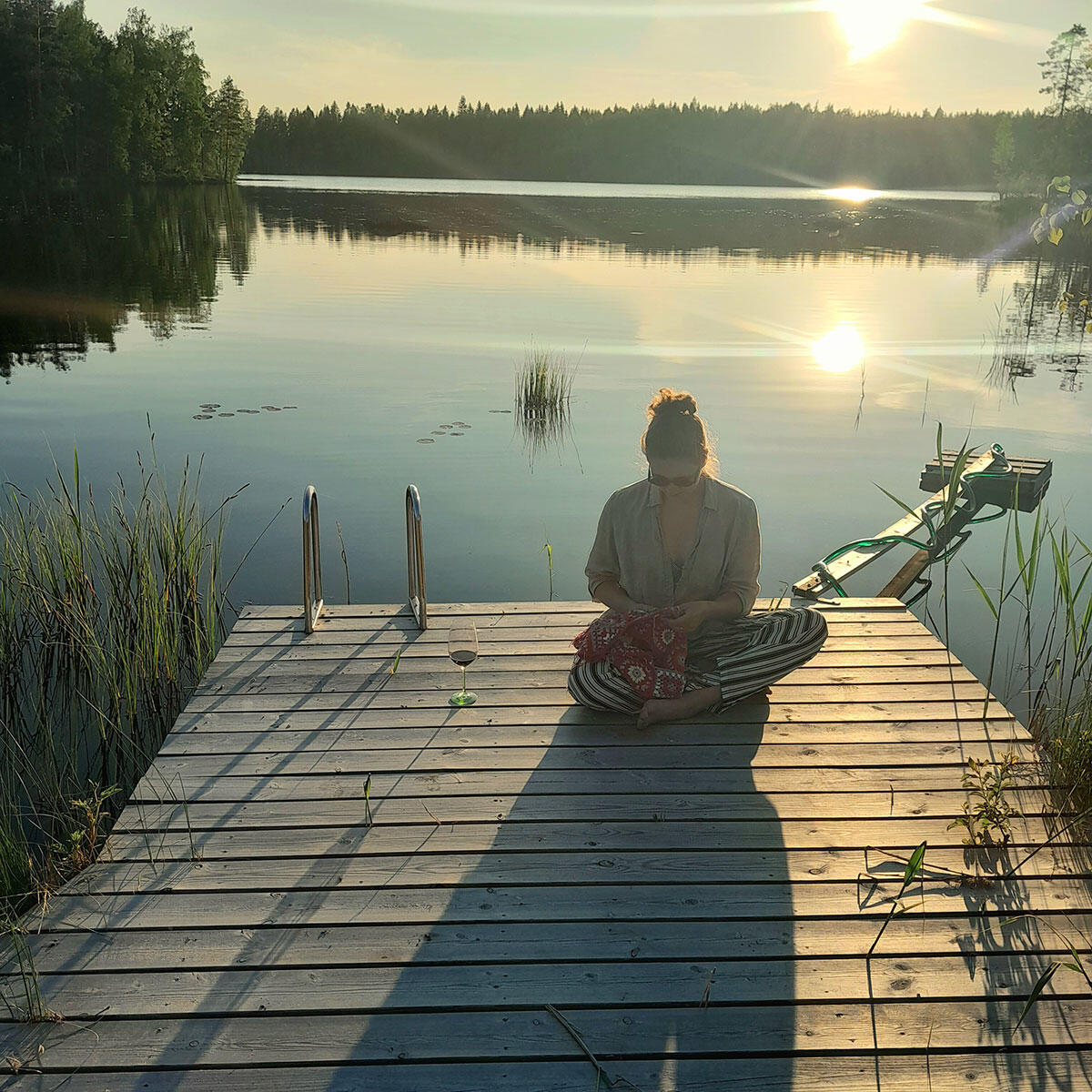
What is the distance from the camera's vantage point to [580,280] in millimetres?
21422

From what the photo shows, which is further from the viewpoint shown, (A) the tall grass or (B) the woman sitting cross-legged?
(B) the woman sitting cross-legged

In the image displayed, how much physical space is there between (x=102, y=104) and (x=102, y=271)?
38100 millimetres

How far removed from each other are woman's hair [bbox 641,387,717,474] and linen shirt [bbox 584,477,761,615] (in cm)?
23

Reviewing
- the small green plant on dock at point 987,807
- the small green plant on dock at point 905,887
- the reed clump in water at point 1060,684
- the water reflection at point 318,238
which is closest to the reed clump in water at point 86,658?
the small green plant on dock at point 905,887

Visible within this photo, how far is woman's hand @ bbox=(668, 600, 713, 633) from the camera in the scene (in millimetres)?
3639

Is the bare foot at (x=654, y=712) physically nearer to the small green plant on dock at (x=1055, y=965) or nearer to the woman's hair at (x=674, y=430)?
the woman's hair at (x=674, y=430)

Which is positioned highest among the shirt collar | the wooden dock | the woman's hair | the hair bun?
the hair bun

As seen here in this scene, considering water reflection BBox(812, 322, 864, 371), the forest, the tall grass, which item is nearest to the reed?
water reflection BBox(812, 322, 864, 371)

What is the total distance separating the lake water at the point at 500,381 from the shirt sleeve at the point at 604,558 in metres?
2.84

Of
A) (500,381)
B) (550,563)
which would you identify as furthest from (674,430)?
(500,381)

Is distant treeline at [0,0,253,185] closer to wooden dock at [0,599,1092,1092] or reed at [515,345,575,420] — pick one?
reed at [515,345,575,420]

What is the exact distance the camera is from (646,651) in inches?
145

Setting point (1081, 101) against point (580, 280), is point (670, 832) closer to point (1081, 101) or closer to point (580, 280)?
point (580, 280)

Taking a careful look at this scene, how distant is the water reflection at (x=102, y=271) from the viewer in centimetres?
1503
